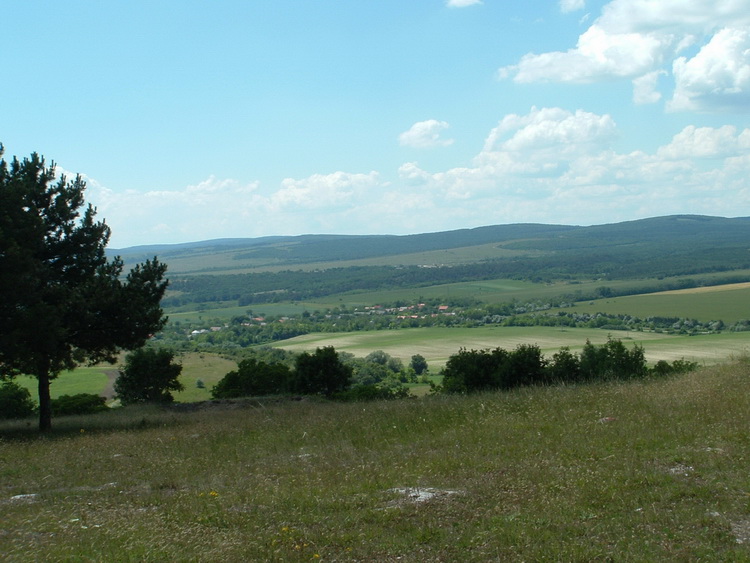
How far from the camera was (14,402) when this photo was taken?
30.5 metres

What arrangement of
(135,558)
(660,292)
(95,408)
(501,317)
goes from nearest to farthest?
(135,558) → (95,408) → (501,317) → (660,292)

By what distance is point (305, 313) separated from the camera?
10481 centimetres

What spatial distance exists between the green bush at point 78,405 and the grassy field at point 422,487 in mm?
15087

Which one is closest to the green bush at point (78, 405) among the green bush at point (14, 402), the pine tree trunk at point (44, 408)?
the green bush at point (14, 402)

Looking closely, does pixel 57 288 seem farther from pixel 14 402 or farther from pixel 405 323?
pixel 405 323

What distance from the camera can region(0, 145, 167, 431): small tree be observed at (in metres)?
17.3

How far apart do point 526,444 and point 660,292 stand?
98.4m

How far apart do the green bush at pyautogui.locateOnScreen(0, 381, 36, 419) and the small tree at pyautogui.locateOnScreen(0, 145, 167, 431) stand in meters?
11.6

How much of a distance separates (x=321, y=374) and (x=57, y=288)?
12.7 metres

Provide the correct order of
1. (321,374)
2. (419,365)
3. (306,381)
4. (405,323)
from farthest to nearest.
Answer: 1. (405,323)
2. (419,365)
3. (306,381)
4. (321,374)

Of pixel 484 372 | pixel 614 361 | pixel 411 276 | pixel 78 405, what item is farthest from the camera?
pixel 411 276

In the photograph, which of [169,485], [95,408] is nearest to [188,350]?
[95,408]

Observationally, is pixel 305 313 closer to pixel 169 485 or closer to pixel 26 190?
pixel 26 190

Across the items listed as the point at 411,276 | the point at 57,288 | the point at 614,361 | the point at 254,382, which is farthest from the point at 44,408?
the point at 411,276
